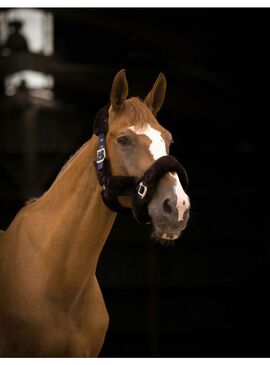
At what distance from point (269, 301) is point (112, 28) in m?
3.63

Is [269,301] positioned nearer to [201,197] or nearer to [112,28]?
[201,197]

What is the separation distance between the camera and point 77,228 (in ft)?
9.38

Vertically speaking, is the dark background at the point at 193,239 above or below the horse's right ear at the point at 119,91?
below

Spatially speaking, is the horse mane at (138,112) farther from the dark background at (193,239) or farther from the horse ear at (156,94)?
the dark background at (193,239)

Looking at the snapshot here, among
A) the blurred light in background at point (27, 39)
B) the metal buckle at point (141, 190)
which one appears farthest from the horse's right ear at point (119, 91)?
the blurred light in background at point (27, 39)

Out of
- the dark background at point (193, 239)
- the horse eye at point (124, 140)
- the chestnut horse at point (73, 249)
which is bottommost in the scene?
the dark background at point (193, 239)

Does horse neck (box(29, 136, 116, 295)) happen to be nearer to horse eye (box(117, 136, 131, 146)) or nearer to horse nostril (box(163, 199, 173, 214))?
horse eye (box(117, 136, 131, 146))

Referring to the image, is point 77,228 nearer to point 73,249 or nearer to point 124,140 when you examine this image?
point 73,249

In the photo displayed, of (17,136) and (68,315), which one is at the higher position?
(68,315)

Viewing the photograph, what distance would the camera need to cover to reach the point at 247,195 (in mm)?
7082

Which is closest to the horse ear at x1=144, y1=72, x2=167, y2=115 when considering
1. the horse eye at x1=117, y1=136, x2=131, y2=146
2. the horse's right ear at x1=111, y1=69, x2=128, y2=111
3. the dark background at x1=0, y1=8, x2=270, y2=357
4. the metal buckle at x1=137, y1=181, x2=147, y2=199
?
the horse's right ear at x1=111, y1=69, x2=128, y2=111

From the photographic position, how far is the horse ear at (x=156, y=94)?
2.97 metres

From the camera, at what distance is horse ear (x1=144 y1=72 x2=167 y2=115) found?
2.97 m

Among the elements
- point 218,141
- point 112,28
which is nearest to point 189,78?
point 112,28
